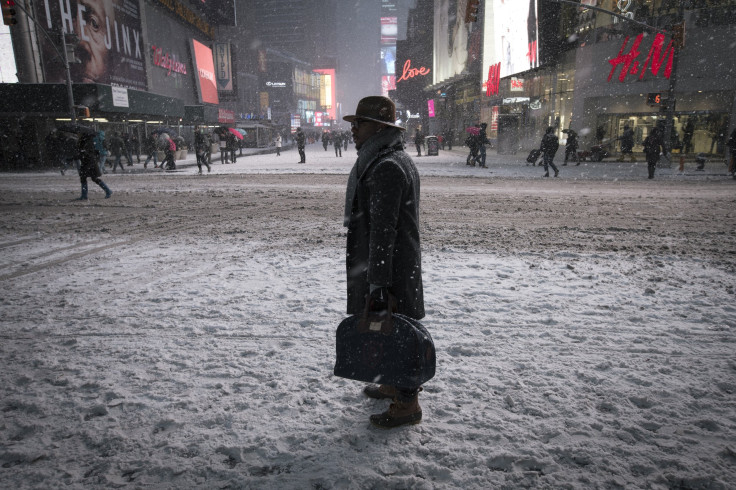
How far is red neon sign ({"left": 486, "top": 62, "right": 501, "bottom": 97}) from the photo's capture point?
36.0 m

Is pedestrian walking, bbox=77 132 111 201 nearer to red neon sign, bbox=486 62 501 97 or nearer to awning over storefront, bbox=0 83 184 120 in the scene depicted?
awning over storefront, bbox=0 83 184 120

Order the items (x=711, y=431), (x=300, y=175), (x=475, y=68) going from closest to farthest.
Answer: (x=711, y=431)
(x=300, y=175)
(x=475, y=68)

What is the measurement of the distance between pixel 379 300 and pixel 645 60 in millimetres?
27974

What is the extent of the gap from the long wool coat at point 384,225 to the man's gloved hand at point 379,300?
6cm

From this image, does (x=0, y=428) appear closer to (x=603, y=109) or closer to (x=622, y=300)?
(x=622, y=300)

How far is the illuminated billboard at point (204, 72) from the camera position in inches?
2076

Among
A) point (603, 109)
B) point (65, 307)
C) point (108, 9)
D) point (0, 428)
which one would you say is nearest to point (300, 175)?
point (65, 307)

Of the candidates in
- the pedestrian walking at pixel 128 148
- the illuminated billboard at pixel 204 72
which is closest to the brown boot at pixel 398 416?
the pedestrian walking at pixel 128 148

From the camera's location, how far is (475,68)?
140 feet

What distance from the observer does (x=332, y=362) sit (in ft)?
11.1

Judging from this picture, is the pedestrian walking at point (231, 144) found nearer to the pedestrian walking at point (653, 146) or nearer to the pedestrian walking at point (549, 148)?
the pedestrian walking at point (549, 148)

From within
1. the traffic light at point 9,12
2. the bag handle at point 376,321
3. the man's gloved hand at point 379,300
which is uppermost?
the traffic light at point 9,12

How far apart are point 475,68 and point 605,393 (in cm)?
4472

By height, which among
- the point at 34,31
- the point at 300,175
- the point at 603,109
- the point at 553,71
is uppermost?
the point at 34,31
